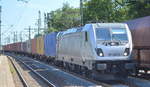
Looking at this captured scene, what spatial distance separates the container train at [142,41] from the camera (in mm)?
19625

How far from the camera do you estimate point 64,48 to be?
94.4ft

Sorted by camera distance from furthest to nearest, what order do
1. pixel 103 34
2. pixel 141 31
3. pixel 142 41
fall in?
pixel 141 31, pixel 142 41, pixel 103 34

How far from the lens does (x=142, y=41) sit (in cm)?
2016

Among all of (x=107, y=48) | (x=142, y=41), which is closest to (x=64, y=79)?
(x=107, y=48)

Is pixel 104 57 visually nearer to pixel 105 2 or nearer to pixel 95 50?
pixel 95 50

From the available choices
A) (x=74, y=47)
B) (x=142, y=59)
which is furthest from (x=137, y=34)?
(x=74, y=47)

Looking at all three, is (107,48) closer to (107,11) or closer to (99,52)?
(99,52)

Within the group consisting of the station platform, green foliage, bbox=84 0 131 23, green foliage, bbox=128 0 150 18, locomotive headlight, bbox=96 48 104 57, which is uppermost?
green foliage, bbox=84 0 131 23

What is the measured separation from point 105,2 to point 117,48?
1350 inches

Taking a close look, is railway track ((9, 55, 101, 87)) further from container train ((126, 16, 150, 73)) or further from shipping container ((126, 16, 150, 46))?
shipping container ((126, 16, 150, 46))

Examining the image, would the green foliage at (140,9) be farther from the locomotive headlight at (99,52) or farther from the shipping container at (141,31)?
the locomotive headlight at (99,52)

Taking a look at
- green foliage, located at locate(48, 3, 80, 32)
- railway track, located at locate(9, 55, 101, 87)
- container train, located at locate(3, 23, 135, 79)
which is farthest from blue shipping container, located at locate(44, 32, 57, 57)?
green foliage, located at locate(48, 3, 80, 32)

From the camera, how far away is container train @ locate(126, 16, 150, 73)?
19.6 meters

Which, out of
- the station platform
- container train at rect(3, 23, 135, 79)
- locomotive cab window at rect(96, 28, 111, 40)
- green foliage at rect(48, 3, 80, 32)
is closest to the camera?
container train at rect(3, 23, 135, 79)
